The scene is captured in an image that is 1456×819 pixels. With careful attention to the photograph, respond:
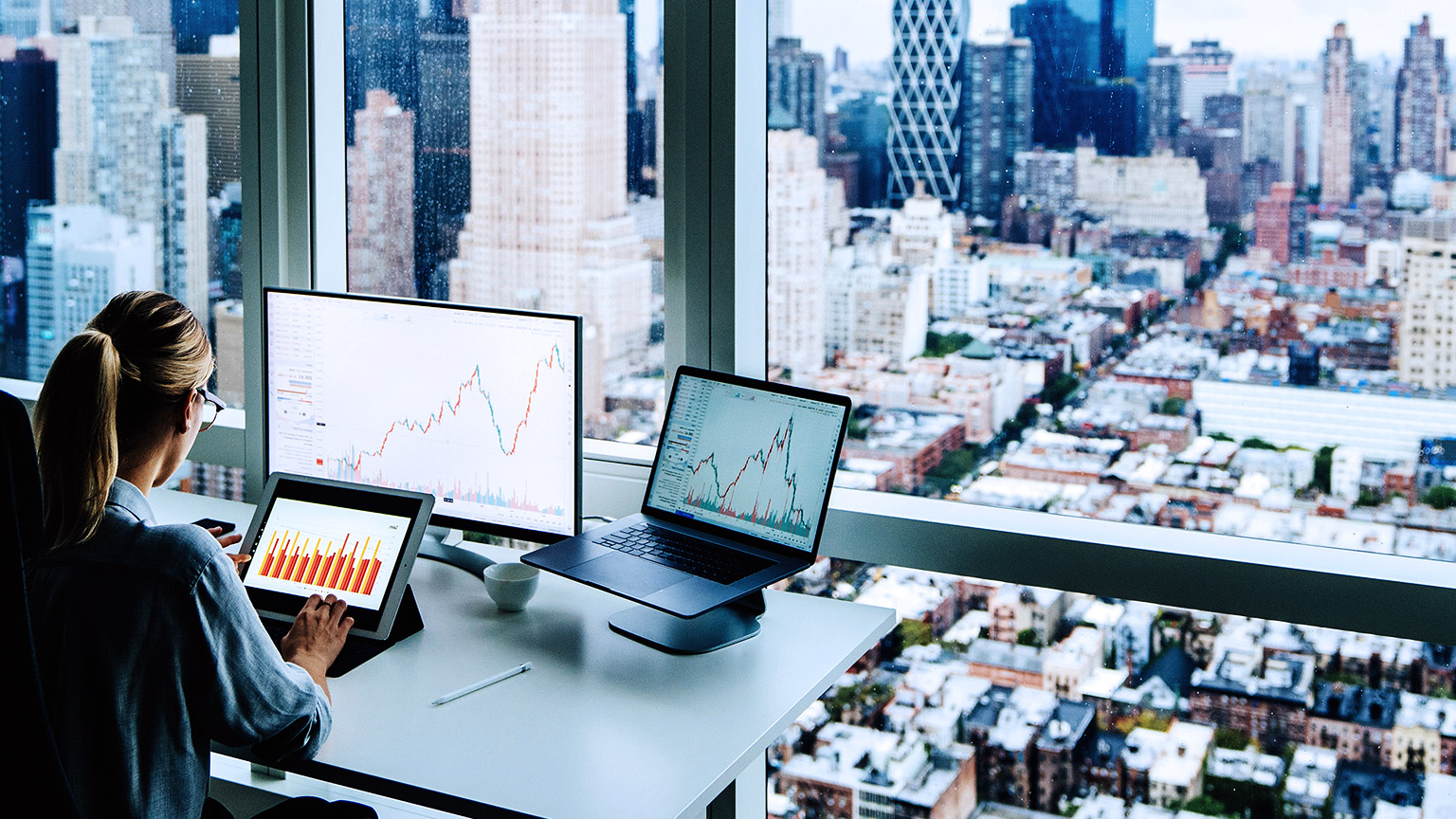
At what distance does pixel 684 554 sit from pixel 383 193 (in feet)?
4.00

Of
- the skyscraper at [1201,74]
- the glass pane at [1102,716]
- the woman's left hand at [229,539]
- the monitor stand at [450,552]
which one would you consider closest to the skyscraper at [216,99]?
the woman's left hand at [229,539]

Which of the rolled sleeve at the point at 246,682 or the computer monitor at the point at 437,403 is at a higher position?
the computer monitor at the point at 437,403

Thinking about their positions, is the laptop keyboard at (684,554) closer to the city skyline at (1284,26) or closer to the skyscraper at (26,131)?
the city skyline at (1284,26)

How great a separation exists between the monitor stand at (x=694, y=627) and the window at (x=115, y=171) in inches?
51.9

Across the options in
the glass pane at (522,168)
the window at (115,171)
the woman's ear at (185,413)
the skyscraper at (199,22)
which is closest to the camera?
the woman's ear at (185,413)

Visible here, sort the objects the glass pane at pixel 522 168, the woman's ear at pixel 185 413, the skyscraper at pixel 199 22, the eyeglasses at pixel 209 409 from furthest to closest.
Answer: the skyscraper at pixel 199 22
the glass pane at pixel 522 168
the eyeglasses at pixel 209 409
the woman's ear at pixel 185 413

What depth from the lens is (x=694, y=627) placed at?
1813mm

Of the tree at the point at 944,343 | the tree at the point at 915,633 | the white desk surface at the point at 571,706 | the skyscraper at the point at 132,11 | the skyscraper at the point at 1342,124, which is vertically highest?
the skyscraper at the point at 132,11

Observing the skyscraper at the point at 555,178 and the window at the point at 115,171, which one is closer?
the skyscraper at the point at 555,178

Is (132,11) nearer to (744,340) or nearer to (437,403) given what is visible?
(437,403)

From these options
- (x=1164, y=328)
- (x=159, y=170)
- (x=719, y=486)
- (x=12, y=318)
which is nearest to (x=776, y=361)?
(x=719, y=486)

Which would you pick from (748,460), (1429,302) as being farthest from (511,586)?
(1429,302)

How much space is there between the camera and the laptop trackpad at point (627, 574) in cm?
177

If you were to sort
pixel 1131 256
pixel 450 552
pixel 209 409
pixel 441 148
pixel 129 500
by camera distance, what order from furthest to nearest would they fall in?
pixel 441 148, pixel 450 552, pixel 1131 256, pixel 209 409, pixel 129 500
